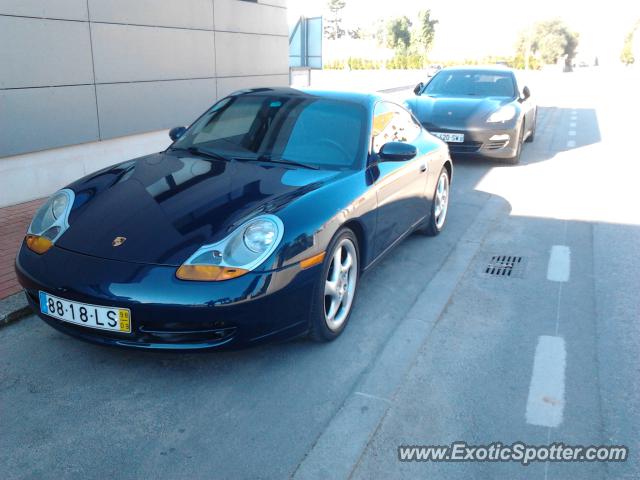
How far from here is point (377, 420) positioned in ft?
9.86

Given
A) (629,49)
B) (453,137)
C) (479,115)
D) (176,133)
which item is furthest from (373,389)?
(629,49)

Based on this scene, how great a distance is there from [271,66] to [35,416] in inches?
368

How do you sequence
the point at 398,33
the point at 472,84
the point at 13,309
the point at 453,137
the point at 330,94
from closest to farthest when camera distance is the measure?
the point at 13,309 < the point at 330,94 < the point at 453,137 < the point at 472,84 < the point at 398,33

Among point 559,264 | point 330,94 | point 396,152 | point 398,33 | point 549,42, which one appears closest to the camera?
point 396,152

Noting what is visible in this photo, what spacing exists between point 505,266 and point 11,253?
401 centimetres

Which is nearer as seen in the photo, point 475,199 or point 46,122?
point 46,122

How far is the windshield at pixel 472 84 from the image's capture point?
1066 centimetres

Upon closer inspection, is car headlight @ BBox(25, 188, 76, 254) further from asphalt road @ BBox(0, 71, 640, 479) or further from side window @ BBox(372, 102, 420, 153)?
side window @ BBox(372, 102, 420, 153)

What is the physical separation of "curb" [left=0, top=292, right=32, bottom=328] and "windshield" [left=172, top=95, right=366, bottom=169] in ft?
5.05

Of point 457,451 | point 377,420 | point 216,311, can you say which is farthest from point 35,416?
point 457,451

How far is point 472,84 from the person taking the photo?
10.8 meters

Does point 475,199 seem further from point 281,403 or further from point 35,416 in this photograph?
point 35,416

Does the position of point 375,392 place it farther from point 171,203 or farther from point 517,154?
point 517,154

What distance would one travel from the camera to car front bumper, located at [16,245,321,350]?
3004 mm
